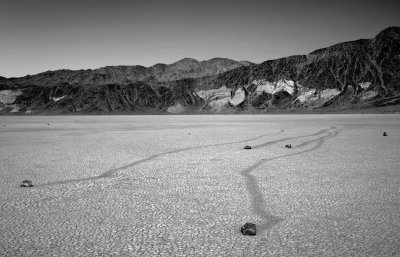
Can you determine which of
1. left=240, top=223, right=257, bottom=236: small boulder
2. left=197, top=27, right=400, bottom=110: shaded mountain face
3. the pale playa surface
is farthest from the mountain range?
left=240, top=223, right=257, bottom=236: small boulder

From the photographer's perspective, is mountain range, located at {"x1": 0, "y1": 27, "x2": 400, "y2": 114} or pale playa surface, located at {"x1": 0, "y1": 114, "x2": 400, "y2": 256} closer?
pale playa surface, located at {"x1": 0, "y1": 114, "x2": 400, "y2": 256}

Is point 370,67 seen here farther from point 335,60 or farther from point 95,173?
point 95,173

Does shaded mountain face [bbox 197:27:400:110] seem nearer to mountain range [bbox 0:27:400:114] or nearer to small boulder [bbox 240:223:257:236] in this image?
mountain range [bbox 0:27:400:114]

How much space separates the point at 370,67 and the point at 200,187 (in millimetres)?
147067

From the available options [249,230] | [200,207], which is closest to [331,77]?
[200,207]

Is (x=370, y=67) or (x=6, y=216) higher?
(x=370, y=67)

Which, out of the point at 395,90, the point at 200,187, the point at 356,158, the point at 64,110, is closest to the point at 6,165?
the point at 200,187

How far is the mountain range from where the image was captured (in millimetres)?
132750

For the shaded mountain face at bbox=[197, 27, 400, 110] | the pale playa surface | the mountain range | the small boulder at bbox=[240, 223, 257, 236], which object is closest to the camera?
the pale playa surface

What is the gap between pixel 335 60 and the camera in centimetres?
14550

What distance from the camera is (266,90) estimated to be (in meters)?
149

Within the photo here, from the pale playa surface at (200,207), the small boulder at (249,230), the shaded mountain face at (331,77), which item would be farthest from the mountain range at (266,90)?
the small boulder at (249,230)

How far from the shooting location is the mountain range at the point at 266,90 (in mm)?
132750

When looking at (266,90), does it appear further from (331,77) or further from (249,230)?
(249,230)
